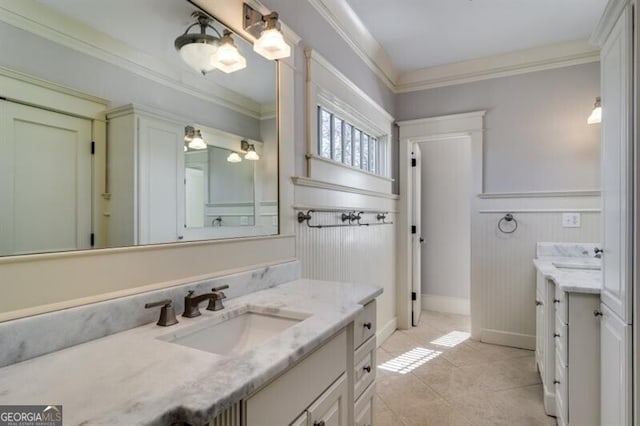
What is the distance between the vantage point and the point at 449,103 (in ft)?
11.4

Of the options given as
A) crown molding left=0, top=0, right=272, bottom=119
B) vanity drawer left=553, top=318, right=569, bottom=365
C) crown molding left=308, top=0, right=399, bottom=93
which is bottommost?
vanity drawer left=553, top=318, right=569, bottom=365

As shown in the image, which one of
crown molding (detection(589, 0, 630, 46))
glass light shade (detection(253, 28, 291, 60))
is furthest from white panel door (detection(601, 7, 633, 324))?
glass light shade (detection(253, 28, 291, 60))

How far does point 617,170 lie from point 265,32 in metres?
1.62

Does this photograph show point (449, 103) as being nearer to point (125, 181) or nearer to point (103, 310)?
point (125, 181)

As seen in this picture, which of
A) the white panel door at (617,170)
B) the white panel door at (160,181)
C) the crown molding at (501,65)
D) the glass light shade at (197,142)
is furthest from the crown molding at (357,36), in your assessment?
the white panel door at (617,170)

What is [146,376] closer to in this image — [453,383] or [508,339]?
[453,383]

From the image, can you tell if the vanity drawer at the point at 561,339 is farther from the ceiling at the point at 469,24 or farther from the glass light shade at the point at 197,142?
the ceiling at the point at 469,24

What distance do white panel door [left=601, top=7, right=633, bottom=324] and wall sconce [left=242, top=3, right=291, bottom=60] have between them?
138cm

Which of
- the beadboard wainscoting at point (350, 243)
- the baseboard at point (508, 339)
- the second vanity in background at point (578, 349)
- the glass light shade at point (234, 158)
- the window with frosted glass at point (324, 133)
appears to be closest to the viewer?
the glass light shade at point (234, 158)

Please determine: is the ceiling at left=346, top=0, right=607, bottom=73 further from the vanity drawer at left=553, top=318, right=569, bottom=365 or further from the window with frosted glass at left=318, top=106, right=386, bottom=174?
the vanity drawer at left=553, top=318, right=569, bottom=365

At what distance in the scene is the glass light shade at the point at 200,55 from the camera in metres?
1.30

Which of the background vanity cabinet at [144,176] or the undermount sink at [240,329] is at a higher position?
the background vanity cabinet at [144,176]

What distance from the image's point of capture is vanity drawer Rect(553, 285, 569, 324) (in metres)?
1.71

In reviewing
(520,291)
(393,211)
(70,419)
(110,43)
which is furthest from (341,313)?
(520,291)
